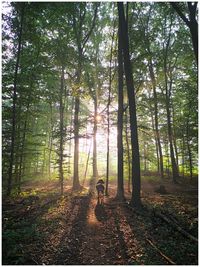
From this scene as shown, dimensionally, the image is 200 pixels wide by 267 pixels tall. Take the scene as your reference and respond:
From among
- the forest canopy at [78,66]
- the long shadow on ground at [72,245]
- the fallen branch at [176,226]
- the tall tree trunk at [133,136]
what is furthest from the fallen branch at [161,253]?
the forest canopy at [78,66]

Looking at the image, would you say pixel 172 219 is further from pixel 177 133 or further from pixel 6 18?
pixel 177 133

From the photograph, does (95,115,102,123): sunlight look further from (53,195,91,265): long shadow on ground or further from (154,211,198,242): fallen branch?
(154,211,198,242): fallen branch

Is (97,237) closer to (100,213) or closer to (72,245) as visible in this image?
(72,245)

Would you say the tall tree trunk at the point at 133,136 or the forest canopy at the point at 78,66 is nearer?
the tall tree trunk at the point at 133,136

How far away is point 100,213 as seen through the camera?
11.6 meters

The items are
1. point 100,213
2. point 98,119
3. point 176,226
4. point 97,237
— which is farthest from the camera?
point 98,119

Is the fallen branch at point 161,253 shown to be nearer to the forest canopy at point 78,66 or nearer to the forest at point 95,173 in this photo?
the forest at point 95,173

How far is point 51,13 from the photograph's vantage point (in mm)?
15570

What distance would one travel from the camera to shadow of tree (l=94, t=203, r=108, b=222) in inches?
419

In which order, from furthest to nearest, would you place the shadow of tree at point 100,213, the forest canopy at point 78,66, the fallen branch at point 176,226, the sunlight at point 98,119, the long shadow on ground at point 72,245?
1. the sunlight at point 98,119
2. the forest canopy at point 78,66
3. the shadow of tree at point 100,213
4. the fallen branch at point 176,226
5. the long shadow on ground at point 72,245

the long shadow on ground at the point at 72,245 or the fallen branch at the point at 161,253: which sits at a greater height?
the fallen branch at the point at 161,253

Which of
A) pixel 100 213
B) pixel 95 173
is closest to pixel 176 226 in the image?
pixel 100 213

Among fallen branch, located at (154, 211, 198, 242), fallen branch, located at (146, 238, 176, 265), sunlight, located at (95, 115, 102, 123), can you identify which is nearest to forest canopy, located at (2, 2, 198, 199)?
sunlight, located at (95, 115, 102, 123)

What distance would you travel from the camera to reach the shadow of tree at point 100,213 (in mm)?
10634
